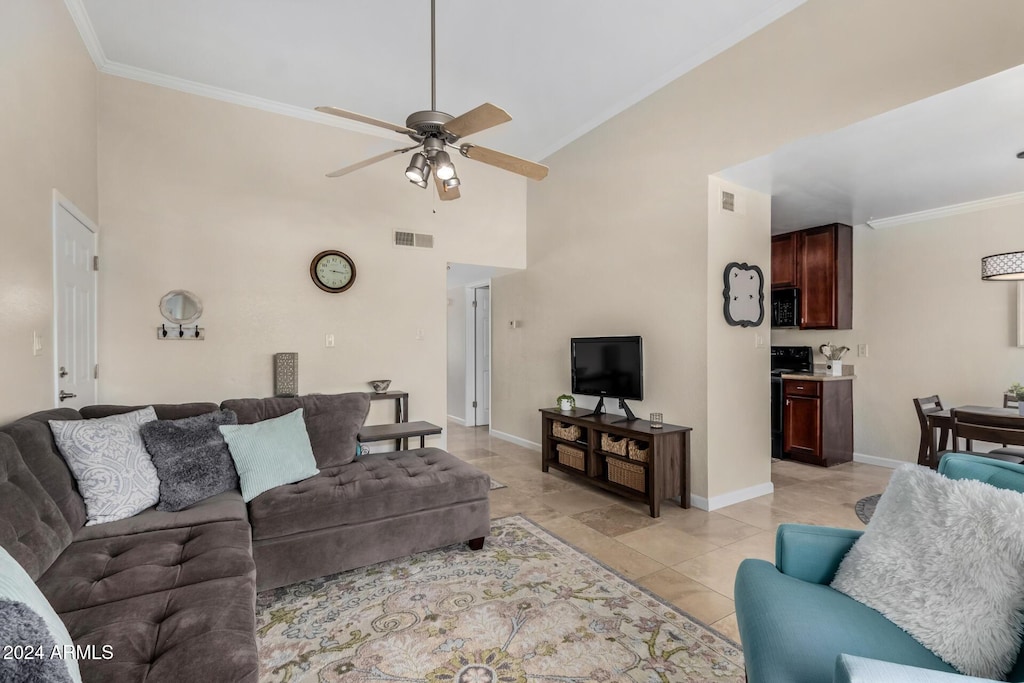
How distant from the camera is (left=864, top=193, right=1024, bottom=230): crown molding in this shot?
401 cm

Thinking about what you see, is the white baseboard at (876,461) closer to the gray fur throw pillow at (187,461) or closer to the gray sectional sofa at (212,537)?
the gray sectional sofa at (212,537)

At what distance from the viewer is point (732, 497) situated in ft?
11.8

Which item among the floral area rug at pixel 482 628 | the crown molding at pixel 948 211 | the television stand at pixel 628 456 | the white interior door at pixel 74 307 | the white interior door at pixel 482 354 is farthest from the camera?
the white interior door at pixel 482 354

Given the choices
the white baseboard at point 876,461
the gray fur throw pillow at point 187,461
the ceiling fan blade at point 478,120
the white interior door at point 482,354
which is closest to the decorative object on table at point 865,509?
the ceiling fan blade at point 478,120

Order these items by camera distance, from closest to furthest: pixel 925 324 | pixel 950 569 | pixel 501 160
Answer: pixel 950 569 → pixel 501 160 → pixel 925 324

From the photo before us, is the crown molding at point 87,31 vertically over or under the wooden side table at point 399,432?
over

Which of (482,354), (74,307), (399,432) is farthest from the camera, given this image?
(482,354)

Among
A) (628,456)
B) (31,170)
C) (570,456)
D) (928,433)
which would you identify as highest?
(31,170)

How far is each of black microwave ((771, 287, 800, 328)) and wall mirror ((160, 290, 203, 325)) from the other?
5766mm

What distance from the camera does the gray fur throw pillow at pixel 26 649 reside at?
0.72 meters

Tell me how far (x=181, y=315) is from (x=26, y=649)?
3462mm

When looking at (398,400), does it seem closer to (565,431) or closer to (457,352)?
(565,431)

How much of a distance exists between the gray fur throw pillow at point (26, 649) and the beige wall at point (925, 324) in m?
5.94

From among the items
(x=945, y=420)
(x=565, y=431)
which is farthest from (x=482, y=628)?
(x=945, y=420)
